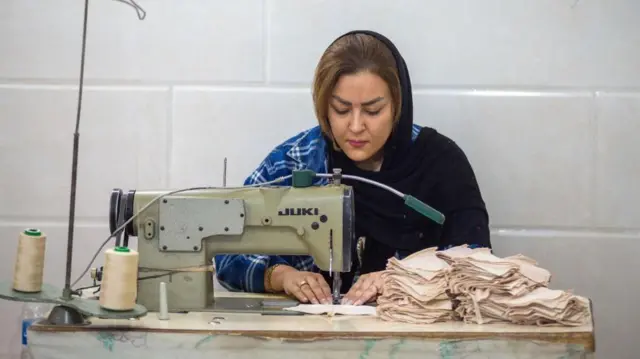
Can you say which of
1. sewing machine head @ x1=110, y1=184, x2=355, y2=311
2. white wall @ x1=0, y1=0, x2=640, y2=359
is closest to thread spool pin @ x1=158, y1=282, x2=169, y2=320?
sewing machine head @ x1=110, y1=184, x2=355, y2=311

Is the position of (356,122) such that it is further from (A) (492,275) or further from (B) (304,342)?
(B) (304,342)

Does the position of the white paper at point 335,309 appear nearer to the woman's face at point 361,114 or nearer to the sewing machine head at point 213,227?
the sewing machine head at point 213,227

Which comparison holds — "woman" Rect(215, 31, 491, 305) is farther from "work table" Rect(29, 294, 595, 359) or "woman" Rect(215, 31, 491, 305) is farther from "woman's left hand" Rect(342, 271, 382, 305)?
"work table" Rect(29, 294, 595, 359)

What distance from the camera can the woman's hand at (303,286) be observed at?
179 centimetres

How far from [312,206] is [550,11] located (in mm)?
1165

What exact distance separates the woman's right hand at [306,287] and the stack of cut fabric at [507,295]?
298mm

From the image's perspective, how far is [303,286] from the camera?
1825mm

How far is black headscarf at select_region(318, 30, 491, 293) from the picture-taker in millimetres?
2090

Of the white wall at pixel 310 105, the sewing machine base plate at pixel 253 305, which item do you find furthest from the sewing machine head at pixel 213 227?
the white wall at pixel 310 105

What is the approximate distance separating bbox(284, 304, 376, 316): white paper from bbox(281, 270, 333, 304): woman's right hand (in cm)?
7

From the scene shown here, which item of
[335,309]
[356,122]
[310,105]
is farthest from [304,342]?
[310,105]

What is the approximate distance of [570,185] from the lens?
2.47 meters

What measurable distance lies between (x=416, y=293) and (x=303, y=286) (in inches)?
12.8

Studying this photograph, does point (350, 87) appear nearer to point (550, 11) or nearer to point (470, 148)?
point (470, 148)
